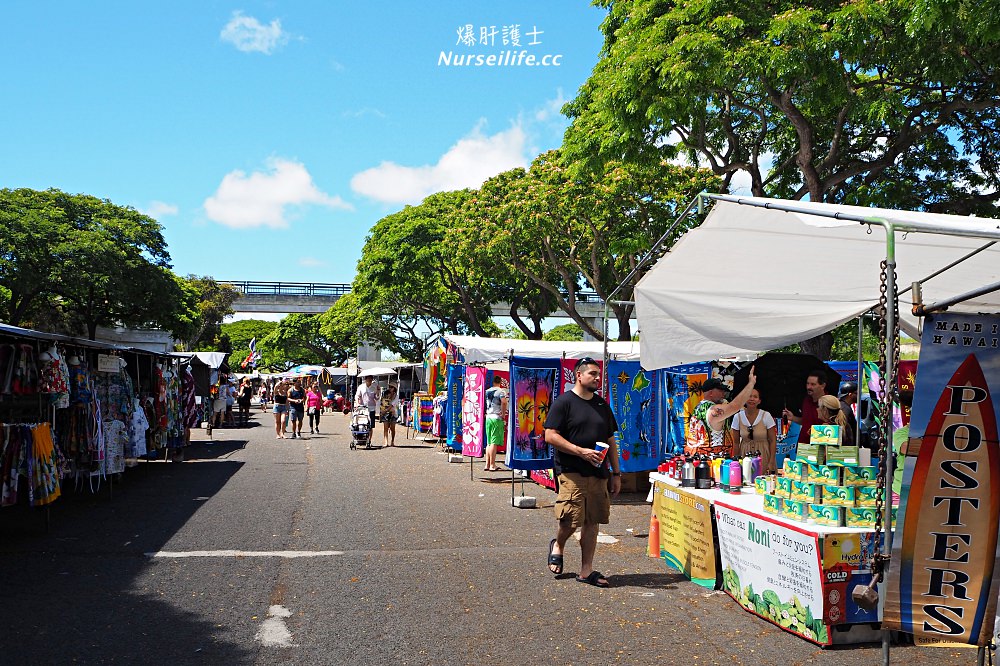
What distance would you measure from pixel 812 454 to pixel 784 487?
13.1 inches

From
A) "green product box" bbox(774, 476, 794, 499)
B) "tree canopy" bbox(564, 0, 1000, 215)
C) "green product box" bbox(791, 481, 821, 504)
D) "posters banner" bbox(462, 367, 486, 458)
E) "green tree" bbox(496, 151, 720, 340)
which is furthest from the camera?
"green tree" bbox(496, 151, 720, 340)

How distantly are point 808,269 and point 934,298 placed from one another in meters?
1.13

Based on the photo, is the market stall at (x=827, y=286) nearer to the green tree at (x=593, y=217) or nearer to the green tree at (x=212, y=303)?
the green tree at (x=593, y=217)

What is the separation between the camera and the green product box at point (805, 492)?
570 cm

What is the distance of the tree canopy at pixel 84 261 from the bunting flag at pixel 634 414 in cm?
2541

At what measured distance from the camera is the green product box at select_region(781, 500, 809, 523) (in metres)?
5.77

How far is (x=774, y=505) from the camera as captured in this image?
20.0ft

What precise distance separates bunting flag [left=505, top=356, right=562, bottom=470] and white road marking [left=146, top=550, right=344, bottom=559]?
389 cm

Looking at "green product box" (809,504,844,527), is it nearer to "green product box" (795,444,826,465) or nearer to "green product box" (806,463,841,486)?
"green product box" (806,463,841,486)

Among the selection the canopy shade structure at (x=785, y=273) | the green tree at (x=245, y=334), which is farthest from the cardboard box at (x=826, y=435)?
the green tree at (x=245, y=334)

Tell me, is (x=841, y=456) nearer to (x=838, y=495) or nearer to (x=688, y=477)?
(x=838, y=495)

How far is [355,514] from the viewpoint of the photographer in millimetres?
10594

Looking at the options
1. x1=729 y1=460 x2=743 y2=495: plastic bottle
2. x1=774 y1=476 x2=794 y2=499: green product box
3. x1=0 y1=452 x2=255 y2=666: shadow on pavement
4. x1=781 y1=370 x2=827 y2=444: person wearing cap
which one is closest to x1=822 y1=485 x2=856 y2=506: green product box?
x1=774 y1=476 x2=794 y2=499: green product box

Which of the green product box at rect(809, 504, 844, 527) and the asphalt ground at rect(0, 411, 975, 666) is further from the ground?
the green product box at rect(809, 504, 844, 527)
